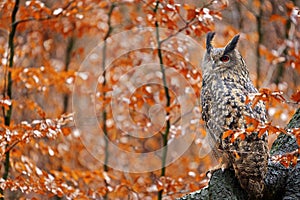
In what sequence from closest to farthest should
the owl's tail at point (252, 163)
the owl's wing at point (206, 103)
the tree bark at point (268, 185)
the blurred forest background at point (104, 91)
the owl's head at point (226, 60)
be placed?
the owl's tail at point (252, 163)
the tree bark at point (268, 185)
the owl's wing at point (206, 103)
the owl's head at point (226, 60)
the blurred forest background at point (104, 91)

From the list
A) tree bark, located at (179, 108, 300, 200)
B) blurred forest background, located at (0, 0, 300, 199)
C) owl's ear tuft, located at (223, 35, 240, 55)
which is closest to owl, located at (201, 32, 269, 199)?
owl's ear tuft, located at (223, 35, 240, 55)

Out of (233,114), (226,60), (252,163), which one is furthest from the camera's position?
(226,60)

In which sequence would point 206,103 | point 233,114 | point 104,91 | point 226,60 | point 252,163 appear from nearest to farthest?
point 252,163 < point 233,114 < point 206,103 < point 226,60 < point 104,91

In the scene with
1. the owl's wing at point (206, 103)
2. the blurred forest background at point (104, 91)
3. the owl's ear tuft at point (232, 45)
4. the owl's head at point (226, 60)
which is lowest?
the blurred forest background at point (104, 91)

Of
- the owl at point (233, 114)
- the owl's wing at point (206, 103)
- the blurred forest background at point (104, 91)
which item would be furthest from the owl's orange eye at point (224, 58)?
the blurred forest background at point (104, 91)

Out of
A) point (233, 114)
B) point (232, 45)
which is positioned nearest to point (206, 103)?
point (233, 114)

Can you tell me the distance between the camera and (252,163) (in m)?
3.88

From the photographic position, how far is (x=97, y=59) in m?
9.70

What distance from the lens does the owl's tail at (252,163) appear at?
3879 mm

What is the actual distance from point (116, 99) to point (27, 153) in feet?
10.9

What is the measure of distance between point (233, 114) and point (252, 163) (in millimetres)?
393

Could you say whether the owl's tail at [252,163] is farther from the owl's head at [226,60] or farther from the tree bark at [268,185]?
the owl's head at [226,60]

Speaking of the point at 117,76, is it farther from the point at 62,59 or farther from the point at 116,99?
the point at 62,59

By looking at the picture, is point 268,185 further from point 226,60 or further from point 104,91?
point 104,91
